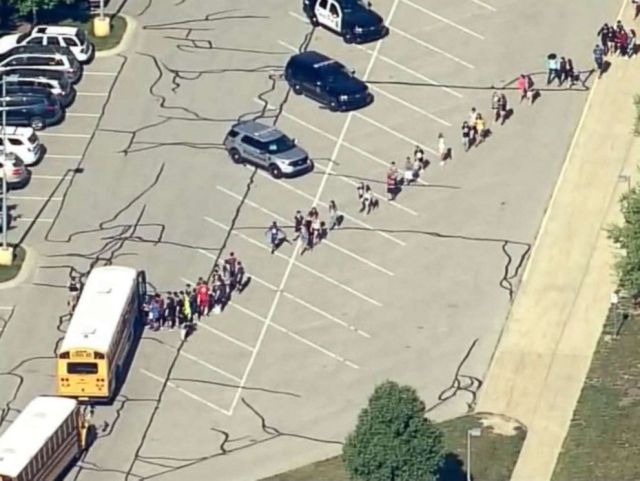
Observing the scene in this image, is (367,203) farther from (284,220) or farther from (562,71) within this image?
(562,71)

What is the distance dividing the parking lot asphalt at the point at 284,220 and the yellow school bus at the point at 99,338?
1.09m

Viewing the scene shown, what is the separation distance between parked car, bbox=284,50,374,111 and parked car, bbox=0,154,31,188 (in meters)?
11.2

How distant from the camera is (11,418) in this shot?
90000 mm

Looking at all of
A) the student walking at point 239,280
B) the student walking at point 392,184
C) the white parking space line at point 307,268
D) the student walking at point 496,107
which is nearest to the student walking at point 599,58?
the student walking at point 496,107

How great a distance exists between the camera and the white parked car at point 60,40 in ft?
357

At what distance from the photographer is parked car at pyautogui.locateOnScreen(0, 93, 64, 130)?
105m

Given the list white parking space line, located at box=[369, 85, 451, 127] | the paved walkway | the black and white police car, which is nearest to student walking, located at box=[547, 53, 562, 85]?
the paved walkway

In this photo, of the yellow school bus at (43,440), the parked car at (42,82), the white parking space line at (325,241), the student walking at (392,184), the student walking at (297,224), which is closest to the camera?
the yellow school bus at (43,440)

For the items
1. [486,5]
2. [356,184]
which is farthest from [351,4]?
[356,184]

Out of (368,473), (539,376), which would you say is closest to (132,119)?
(539,376)

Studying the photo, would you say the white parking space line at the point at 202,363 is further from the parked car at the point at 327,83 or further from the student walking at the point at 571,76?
the student walking at the point at 571,76

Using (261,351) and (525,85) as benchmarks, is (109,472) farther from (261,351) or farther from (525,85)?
(525,85)

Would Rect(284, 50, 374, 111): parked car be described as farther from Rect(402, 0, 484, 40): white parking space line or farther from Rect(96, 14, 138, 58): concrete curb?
Rect(96, 14, 138, 58): concrete curb

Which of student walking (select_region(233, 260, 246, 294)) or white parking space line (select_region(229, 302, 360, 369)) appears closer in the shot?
white parking space line (select_region(229, 302, 360, 369))
